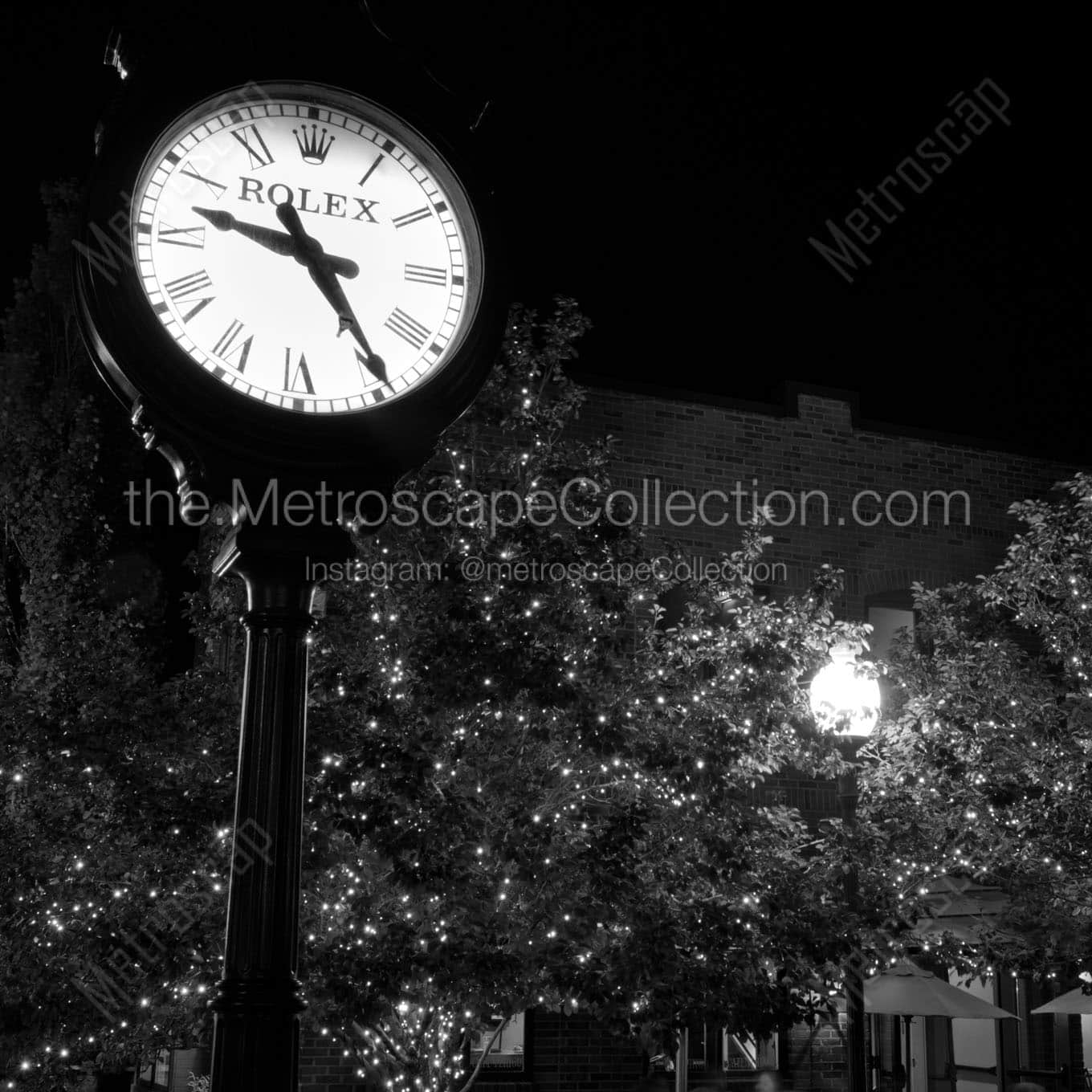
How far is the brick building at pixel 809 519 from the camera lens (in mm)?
12031

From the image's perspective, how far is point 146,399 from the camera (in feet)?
8.74

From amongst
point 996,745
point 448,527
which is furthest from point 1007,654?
point 448,527

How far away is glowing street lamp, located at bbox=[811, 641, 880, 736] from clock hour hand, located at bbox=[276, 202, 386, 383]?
6.02 metres

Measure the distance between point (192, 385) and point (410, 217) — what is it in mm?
695

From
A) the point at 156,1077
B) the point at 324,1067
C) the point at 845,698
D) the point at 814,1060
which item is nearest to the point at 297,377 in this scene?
the point at 845,698

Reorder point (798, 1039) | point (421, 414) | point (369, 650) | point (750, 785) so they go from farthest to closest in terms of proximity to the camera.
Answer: point (798, 1039), point (750, 785), point (369, 650), point (421, 414)

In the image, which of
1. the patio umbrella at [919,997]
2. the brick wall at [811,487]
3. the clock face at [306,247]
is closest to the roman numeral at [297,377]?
the clock face at [306,247]

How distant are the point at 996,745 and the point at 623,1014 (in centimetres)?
469

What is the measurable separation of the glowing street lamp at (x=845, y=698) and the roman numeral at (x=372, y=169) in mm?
6034

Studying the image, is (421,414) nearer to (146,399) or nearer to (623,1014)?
(146,399)

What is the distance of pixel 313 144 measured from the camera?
2.95 m

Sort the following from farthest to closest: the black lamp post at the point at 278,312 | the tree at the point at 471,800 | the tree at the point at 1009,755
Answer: the tree at the point at 1009,755, the tree at the point at 471,800, the black lamp post at the point at 278,312

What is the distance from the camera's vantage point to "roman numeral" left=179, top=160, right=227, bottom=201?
9.33ft

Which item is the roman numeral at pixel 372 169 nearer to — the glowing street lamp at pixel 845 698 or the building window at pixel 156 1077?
the glowing street lamp at pixel 845 698
